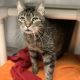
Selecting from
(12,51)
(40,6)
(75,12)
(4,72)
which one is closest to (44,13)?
(40,6)

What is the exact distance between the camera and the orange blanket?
4.17 feet

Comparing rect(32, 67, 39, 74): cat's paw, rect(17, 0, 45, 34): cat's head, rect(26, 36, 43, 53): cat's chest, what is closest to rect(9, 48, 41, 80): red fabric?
rect(32, 67, 39, 74): cat's paw

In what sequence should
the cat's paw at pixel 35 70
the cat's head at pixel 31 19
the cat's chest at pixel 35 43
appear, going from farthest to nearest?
the cat's paw at pixel 35 70
the cat's chest at pixel 35 43
the cat's head at pixel 31 19

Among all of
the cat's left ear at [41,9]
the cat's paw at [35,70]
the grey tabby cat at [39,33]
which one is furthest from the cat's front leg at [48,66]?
the cat's left ear at [41,9]

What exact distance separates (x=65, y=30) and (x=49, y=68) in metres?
0.34

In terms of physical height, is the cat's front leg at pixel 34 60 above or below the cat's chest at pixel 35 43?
below

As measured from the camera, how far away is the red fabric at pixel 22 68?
124 cm

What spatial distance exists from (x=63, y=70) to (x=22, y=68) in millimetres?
266

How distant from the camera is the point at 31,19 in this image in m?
1.10

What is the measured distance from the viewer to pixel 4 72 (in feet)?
4.33

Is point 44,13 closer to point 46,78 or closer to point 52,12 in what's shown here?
point 52,12

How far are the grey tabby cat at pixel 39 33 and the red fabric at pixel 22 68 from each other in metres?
0.06

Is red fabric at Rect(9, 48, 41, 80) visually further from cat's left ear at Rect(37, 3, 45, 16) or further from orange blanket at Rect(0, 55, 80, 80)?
cat's left ear at Rect(37, 3, 45, 16)

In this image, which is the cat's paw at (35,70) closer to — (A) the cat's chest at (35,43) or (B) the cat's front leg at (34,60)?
(B) the cat's front leg at (34,60)
